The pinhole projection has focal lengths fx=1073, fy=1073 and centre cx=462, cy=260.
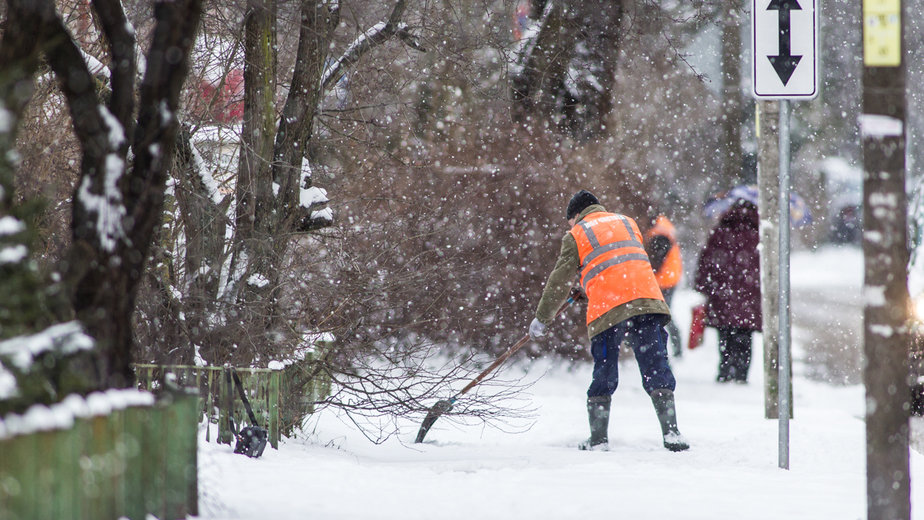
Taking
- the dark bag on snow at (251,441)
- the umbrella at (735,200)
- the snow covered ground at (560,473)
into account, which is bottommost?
the snow covered ground at (560,473)

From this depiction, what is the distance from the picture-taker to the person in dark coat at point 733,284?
37.6 ft

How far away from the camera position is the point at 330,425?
8.62 meters

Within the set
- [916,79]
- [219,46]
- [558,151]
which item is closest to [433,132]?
[558,151]

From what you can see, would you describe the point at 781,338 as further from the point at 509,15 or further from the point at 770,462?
the point at 509,15

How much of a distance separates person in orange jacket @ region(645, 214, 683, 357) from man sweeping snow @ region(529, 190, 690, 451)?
4.35 meters

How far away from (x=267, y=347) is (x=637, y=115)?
12199 millimetres

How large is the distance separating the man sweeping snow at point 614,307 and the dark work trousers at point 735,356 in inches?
202

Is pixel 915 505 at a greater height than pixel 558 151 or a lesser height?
lesser

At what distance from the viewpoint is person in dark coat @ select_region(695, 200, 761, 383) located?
11.5 meters

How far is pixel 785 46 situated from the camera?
18.3ft

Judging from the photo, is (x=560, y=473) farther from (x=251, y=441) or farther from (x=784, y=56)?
(x=784, y=56)

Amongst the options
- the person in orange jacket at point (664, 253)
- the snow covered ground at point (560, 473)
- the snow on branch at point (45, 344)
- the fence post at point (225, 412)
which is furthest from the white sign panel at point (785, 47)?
the person in orange jacket at point (664, 253)

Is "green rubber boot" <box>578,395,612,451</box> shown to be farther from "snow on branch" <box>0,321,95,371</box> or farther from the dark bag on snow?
"snow on branch" <box>0,321,95,371</box>

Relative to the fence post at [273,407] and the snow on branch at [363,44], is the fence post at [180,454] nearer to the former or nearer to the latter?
the fence post at [273,407]
